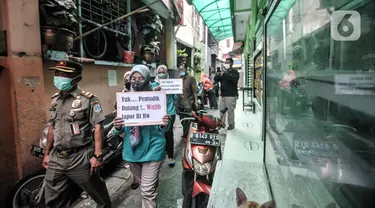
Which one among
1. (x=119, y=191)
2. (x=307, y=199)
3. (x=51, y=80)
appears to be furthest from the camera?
(x=51, y=80)

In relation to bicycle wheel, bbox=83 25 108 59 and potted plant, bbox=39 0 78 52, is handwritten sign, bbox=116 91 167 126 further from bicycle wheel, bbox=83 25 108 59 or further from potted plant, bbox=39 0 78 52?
bicycle wheel, bbox=83 25 108 59

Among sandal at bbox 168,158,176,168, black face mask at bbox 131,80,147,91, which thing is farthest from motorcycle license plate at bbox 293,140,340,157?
sandal at bbox 168,158,176,168

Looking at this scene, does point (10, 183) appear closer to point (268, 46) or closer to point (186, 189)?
point (186, 189)

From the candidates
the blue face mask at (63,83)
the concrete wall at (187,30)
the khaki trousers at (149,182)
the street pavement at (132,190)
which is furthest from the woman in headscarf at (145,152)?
the concrete wall at (187,30)

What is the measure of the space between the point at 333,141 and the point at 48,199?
91.2 inches

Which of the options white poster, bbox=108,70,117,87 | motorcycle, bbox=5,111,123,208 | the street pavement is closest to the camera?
motorcycle, bbox=5,111,123,208

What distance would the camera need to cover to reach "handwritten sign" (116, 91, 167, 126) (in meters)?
2.05

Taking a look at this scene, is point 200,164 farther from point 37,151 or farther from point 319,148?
point 37,151

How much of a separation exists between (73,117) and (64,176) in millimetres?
564

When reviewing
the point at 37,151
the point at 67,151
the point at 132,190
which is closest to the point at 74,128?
the point at 67,151

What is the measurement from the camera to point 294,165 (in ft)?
5.24

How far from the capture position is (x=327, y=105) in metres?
1.17

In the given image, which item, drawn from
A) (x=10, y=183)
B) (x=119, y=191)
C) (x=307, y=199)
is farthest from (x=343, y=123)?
(x=10, y=183)

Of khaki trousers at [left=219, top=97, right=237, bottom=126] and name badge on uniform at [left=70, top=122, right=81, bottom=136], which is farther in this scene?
khaki trousers at [left=219, top=97, right=237, bottom=126]
